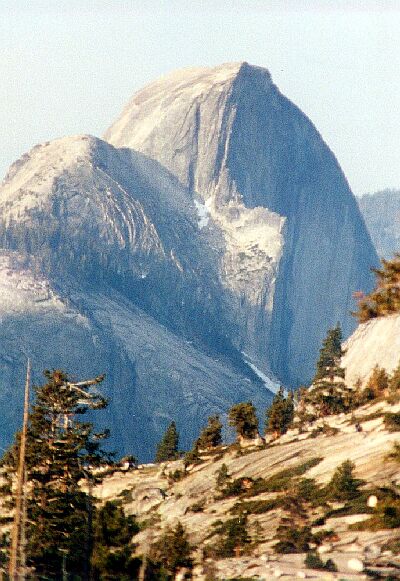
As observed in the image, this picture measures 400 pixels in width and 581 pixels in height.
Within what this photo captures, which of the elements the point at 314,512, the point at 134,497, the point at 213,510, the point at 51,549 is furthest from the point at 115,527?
the point at 134,497

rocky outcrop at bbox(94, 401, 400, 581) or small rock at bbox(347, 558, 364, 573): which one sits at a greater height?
rocky outcrop at bbox(94, 401, 400, 581)

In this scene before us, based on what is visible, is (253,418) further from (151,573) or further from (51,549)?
(151,573)

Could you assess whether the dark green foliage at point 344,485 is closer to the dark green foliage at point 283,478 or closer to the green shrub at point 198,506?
the dark green foliage at point 283,478

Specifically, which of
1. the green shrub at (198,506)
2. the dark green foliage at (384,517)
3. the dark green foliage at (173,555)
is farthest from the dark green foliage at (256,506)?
the dark green foliage at (173,555)

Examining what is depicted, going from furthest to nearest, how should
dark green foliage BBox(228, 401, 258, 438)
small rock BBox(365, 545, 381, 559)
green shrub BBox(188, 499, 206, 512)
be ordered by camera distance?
dark green foliage BBox(228, 401, 258, 438) → green shrub BBox(188, 499, 206, 512) → small rock BBox(365, 545, 381, 559)

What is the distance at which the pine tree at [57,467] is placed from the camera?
2736 inches

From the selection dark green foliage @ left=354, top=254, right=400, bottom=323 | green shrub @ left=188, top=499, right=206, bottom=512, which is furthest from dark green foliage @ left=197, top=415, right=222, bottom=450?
dark green foliage @ left=354, top=254, right=400, bottom=323

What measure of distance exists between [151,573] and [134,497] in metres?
49.6

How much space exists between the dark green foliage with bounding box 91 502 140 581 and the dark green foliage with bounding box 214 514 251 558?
8.82 meters

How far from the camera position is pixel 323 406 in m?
143

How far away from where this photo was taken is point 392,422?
9050cm

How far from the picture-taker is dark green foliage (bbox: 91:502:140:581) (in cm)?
5341

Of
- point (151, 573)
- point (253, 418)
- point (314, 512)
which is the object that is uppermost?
point (253, 418)

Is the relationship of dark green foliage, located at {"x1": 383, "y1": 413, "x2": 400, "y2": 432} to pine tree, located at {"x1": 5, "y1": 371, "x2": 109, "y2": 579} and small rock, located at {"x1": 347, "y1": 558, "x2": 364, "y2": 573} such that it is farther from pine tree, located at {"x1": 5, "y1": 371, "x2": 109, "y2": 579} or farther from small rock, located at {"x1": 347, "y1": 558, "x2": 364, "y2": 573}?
small rock, located at {"x1": 347, "y1": 558, "x2": 364, "y2": 573}
